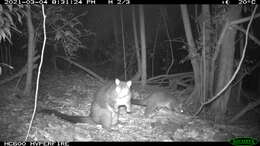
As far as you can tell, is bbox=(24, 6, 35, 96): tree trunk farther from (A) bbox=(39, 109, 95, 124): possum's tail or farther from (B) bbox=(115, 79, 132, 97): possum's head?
(B) bbox=(115, 79, 132, 97): possum's head

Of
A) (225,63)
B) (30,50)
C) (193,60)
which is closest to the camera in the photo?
(225,63)

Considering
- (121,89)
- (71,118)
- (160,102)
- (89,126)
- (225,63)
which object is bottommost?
(89,126)

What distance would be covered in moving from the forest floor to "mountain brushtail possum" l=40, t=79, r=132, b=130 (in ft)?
0.52

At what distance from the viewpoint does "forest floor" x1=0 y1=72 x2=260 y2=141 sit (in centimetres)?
668

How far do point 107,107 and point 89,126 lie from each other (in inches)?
27.2

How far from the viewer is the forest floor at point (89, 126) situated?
668cm

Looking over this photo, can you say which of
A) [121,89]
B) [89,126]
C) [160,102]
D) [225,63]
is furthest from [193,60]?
[89,126]

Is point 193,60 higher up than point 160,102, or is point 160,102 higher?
point 193,60

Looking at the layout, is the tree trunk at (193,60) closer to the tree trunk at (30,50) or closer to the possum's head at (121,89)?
the possum's head at (121,89)

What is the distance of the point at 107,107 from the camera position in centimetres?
739

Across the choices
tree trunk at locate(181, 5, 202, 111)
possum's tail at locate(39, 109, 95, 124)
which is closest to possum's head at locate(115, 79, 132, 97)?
possum's tail at locate(39, 109, 95, 124)

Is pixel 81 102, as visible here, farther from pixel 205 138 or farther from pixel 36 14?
pixel 205 138

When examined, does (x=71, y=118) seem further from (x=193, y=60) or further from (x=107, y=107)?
(x=193, y=60)

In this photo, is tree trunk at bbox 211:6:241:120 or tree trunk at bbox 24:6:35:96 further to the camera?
tree trunk at bbox 24:6:35:96
